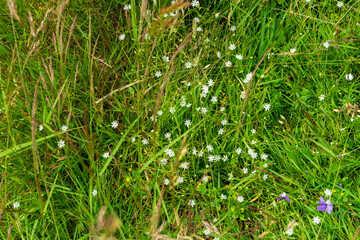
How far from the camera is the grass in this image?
1927mm

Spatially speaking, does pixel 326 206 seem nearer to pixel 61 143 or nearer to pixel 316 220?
pixel 316 220

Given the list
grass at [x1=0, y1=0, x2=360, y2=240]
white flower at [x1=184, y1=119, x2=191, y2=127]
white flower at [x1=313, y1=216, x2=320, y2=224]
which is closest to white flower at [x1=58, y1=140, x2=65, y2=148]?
grass at [x1=0, y1=0, x2=360, y2=240]

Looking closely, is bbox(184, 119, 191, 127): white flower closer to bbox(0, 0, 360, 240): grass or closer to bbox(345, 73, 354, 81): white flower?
bbox(0, 0, 360, 240): grass

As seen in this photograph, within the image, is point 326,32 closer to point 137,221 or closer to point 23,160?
point 137,221

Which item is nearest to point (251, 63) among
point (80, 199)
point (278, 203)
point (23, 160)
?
point (278, 203)

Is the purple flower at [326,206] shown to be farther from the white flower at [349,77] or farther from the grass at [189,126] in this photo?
the white flower at [349,77]

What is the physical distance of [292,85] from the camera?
2.38 metres

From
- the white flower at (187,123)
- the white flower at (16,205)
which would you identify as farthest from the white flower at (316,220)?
the white flower at (16,205)

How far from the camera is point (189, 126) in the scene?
87.5 inches

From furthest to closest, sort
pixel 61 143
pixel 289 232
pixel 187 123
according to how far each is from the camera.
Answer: pixel 187 123, pixel 61 143, pixel 289 232

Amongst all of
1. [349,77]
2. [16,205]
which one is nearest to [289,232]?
[349,77]

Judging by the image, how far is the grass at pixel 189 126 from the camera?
6.32 feet

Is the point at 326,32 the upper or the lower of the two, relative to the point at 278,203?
upper

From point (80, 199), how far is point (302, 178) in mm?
1573
